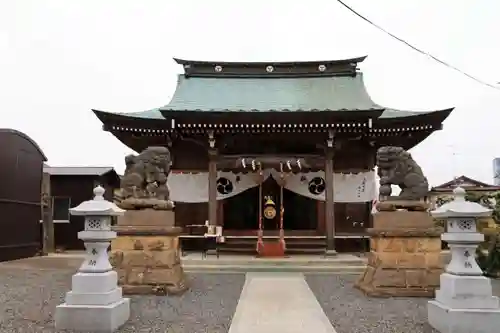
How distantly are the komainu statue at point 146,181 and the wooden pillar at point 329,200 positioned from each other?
5948 mm

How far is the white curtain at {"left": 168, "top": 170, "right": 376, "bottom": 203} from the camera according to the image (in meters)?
13.7

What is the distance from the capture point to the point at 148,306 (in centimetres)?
629

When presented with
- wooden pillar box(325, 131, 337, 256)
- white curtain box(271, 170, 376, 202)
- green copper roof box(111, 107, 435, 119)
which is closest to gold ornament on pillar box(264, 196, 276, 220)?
white curtain box(271, 170, 376, 202)

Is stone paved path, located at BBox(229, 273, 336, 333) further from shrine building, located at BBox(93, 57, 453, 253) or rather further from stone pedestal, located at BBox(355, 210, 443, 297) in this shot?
shrine building, located at BBox(93, 57, 453, 253)

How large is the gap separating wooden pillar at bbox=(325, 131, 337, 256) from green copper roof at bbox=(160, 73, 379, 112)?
2089mm

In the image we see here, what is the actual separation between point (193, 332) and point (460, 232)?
2999 millimetres

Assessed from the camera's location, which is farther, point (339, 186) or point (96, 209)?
point (339, 186)

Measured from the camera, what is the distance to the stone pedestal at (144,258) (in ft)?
23.8

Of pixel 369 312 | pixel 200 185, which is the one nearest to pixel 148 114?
pixel 200 185

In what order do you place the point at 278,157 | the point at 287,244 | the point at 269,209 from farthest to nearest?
the point at 269,209 → the point at 287,244 → the point at 278,157

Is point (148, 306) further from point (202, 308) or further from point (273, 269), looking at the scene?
point (273, 269)

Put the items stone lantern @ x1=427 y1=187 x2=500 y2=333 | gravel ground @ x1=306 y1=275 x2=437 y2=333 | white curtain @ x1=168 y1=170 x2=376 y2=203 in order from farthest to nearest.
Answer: white curtain @ x1=168 y1=170 x2=376 y2=203 < gravel ground @ x1=306 y1=275 x2=437 y2=333 < stone lantern @ x1=427 y1=187 x2=500 y2=333

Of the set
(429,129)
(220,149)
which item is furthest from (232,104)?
(429,129)

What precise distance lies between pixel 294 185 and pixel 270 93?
3857mm
